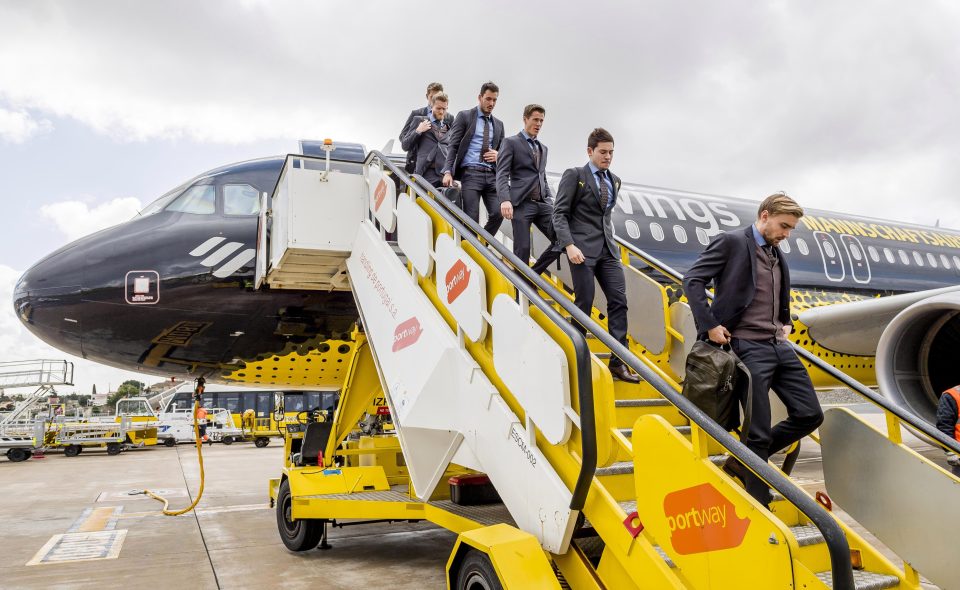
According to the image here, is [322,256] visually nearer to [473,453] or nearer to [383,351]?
[383,351]

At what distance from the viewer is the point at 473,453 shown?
128 inches

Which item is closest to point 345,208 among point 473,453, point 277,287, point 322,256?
point 322,256

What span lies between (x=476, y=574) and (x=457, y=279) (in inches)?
53.8

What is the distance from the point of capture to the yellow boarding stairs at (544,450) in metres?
2.10

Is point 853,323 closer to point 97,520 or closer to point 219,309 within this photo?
point 219,309

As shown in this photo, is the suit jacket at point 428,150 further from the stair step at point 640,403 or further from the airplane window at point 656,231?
the airplane window at point 656,231

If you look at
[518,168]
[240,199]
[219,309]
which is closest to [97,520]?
[219,309]

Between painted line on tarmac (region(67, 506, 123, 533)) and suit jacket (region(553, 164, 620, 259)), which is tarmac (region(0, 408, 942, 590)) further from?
suit jacket (region(553, 164, 620, 259))

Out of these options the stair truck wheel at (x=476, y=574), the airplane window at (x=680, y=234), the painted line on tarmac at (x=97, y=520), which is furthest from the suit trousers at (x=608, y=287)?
the painted line on tarmac at (x=97, y=520)

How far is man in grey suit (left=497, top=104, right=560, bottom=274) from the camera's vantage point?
447cm

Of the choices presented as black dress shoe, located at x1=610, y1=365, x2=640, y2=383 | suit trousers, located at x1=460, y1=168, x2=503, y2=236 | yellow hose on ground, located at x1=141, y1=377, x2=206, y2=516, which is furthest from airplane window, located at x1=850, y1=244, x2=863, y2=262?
yellow hose on ground, located at x1=141, y1=377, x2=206, y2=516

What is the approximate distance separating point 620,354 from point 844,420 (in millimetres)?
1327

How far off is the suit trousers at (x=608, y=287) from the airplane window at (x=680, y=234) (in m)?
4.63

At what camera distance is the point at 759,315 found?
2924mm
